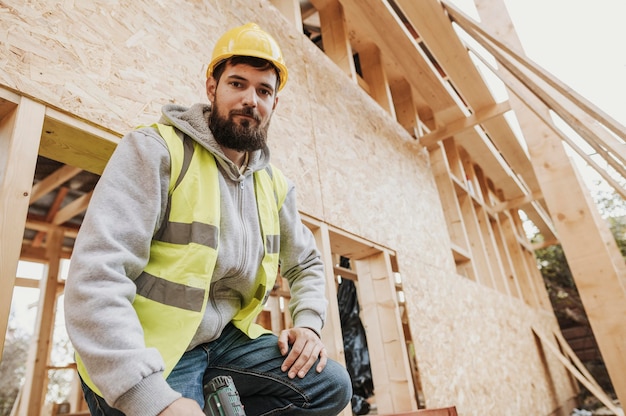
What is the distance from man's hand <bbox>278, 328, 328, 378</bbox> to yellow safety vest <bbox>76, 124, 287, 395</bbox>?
11cm

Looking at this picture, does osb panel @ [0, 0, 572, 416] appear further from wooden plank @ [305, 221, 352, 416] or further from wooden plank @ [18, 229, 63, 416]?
wooden plank @ [18, 229, 63, 416]

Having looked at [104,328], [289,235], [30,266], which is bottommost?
[104,328]

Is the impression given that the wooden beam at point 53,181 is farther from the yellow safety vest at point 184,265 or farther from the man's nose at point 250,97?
the yellow safety vest at point 184,265

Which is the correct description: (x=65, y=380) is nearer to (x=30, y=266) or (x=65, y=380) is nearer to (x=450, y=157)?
(x=30, y=266)

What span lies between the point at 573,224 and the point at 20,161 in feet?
9.03

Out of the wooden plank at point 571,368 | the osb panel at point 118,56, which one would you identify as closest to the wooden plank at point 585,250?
the osb panel at point 118,56

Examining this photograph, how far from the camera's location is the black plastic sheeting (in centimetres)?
414

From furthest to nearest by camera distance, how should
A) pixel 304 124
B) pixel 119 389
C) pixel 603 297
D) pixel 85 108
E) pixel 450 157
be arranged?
pixel 450 157 → pixel 304 124 → pixel 603 297 → pixel 85 108 → pixel 119 389

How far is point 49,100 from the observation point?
139 cm

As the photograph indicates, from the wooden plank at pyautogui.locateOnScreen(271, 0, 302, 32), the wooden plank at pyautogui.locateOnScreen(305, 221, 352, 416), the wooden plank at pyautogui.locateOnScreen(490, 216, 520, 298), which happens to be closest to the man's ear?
the wooden plank at pyautogui.locateOnScreen(305, 221, 352, 416)

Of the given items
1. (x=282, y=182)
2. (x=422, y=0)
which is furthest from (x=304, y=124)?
(x=422, y=0)

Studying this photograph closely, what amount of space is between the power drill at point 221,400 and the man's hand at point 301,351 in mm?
269

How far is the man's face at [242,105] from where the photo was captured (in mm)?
1388

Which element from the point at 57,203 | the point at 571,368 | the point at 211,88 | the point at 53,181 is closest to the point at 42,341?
the point at 57,203
